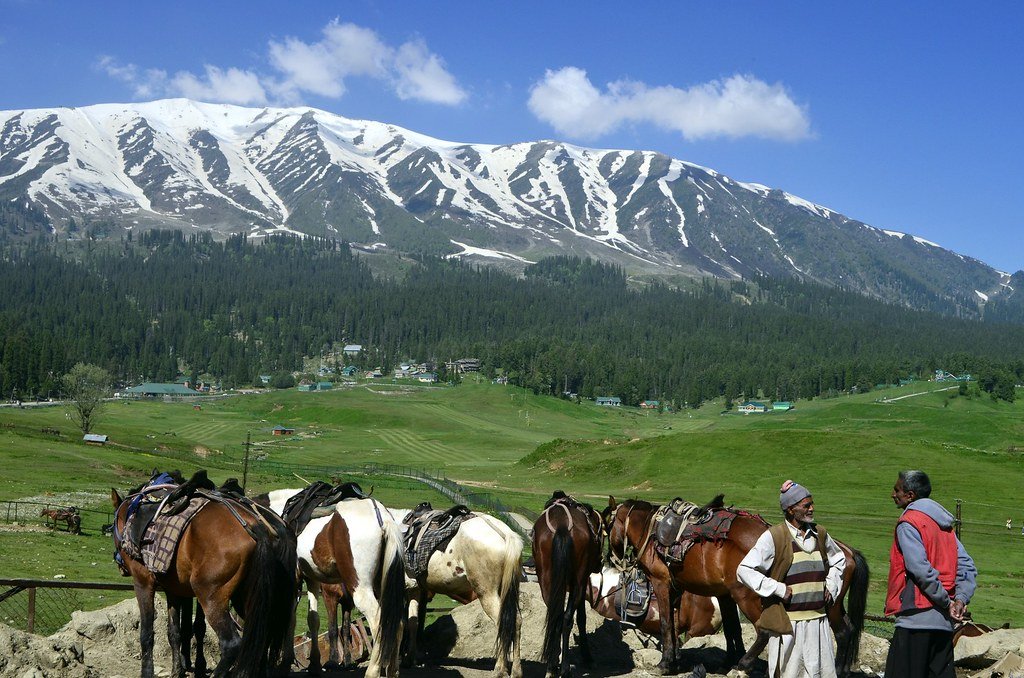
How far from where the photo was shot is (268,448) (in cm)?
11900

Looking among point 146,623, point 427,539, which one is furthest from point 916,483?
point 146,623

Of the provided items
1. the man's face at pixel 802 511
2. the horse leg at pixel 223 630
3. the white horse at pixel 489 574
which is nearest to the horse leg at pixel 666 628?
the white horse at pixel 489 574

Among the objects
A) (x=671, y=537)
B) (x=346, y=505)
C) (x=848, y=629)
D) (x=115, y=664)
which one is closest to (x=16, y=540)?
(x=115, y=664)

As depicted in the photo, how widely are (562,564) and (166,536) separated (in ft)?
23.6

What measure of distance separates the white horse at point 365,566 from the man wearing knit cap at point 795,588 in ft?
20.5

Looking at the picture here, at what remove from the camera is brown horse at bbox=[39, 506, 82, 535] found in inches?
1676

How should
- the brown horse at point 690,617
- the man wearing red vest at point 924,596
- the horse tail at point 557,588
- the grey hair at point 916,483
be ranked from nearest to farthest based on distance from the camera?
the man wearing red vest at point 924,596, the grey hair at point 916,483, the horse tail at point 557,588, the brown horse at point 690,617

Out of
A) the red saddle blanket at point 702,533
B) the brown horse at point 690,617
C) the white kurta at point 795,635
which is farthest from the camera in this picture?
the brown horse at point 690,617

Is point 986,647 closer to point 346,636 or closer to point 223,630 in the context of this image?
point 346,636

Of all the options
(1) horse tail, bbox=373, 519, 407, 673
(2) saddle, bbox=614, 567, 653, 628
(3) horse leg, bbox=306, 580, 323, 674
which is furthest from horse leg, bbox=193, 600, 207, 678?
(2) saddle, bbox=614, 567, 653, 628

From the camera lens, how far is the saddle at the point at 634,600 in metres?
19.0

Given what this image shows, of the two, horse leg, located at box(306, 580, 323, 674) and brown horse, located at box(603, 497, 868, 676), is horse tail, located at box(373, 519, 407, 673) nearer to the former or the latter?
horse leg, located at box(306, 580, 323, 674)

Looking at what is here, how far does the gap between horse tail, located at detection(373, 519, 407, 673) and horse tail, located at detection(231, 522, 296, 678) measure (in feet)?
5.40

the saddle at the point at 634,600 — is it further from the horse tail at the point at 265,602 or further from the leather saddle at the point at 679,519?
the horse tail at the point at 265,602
